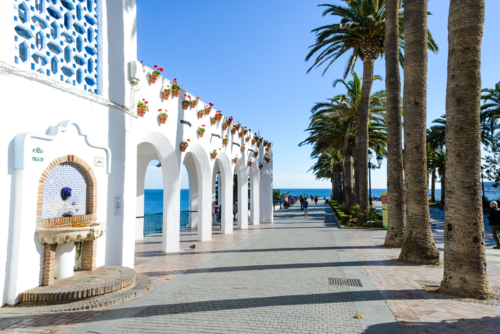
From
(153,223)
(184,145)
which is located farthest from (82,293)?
(153,223)

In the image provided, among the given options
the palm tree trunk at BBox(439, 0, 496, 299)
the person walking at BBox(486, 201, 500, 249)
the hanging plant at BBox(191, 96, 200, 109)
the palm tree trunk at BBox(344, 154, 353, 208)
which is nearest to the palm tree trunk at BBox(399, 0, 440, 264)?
the palm tree trunk at BBox(439, 0, 496, 299)

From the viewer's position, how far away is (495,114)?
28.5 m

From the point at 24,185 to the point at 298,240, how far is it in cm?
1083

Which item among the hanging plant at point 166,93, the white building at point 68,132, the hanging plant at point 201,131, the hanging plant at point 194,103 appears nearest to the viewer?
the white building at point 68,132

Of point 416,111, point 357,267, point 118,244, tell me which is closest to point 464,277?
point 357,267

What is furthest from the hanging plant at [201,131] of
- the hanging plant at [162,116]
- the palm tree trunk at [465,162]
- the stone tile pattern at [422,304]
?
the palm tree trunk at [465,162]

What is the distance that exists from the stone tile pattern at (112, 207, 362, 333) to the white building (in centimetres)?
242

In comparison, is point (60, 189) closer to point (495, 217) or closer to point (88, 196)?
point (88, 196)

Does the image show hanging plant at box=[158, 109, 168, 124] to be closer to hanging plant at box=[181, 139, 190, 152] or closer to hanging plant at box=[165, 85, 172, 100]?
hanging plant at box=[165, 85, 172, 100]

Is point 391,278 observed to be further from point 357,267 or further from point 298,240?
point 298,240

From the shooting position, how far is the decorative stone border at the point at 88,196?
6.54 m

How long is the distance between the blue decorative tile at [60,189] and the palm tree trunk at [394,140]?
1003 centimetres

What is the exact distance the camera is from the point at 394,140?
12.5m

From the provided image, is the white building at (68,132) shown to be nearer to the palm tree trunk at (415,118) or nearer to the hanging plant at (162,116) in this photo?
the hanging plant at (162,116)
